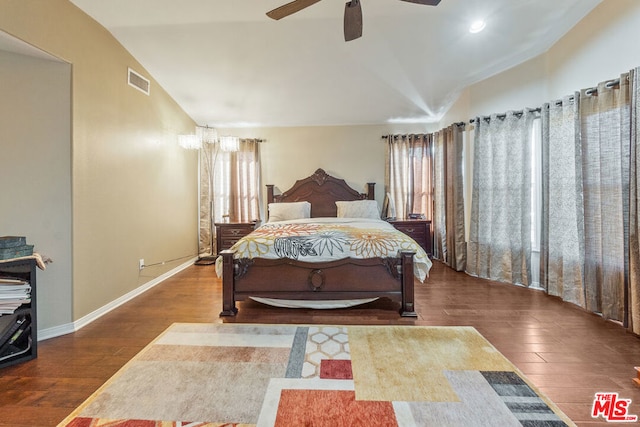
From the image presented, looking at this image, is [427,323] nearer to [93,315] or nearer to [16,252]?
[93,315]

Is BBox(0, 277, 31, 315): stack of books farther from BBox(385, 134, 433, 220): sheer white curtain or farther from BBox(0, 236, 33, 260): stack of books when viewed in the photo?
BBox(385, 134, 433, 220): sheer white curtain

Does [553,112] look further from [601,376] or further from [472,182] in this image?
[601,376]

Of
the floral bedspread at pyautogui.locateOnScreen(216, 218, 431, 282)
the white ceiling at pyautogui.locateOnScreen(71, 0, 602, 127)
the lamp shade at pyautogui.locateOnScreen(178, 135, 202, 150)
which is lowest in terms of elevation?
the floral bedspread at pyautogui.locateOnScreen(216, 218, 431, 282)

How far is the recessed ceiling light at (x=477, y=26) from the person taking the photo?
8.40 feet

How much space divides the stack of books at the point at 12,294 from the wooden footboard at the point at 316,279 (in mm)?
1271

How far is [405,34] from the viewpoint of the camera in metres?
2.72

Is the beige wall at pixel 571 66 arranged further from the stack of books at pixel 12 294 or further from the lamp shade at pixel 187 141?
the stack of books at pixel 12 294

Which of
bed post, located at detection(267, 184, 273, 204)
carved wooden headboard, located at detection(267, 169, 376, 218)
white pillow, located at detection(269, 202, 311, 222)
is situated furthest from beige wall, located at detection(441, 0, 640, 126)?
bed post, located at detection(267, 184, 273, 204)

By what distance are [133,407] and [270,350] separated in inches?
30.7

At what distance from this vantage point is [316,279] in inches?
96.1

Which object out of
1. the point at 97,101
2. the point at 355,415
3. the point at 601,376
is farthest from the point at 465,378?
the point at 97,101

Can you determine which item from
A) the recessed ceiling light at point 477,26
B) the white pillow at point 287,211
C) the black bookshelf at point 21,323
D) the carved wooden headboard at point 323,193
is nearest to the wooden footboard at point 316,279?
the black bookshelf at point 21,323

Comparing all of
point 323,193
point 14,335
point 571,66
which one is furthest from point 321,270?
point 571,66

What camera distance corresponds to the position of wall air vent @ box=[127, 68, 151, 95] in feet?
9.70
